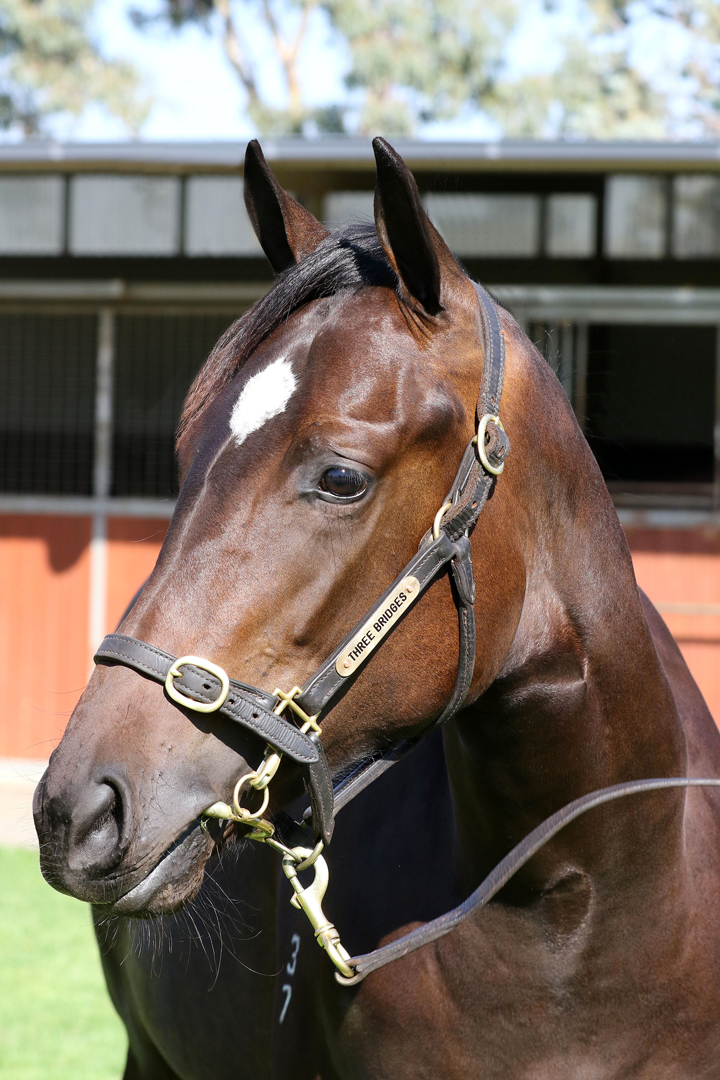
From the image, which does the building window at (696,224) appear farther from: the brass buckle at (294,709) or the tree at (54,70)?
the tree at (54,70)

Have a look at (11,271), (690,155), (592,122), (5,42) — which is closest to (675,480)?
(690,155)

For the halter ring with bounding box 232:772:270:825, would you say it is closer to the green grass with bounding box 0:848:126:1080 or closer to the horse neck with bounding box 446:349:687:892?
the horse neck with bounding box 446:349:687:892

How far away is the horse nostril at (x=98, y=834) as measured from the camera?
53.7 inches

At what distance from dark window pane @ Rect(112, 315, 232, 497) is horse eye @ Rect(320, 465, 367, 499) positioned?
831 cm

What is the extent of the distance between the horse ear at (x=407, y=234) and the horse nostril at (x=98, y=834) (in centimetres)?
87

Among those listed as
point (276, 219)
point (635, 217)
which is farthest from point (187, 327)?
point (276, 219)

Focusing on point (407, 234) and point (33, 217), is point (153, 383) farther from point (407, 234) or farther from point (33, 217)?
point (407, 234)

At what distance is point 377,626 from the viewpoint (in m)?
1.55

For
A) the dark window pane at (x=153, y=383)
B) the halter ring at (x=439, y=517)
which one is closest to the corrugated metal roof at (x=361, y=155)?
the dark window pane at (x=153, y=383)

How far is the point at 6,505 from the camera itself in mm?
9266

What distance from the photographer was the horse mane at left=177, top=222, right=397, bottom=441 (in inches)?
66.4

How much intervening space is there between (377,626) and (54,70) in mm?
25170

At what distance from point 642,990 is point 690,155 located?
6.75 m

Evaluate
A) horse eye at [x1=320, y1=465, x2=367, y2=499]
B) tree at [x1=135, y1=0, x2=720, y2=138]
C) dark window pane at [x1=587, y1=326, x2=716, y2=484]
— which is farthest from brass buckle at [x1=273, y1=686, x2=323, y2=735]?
tree at [x1=135, y1=0, x2=720, y2=138]
